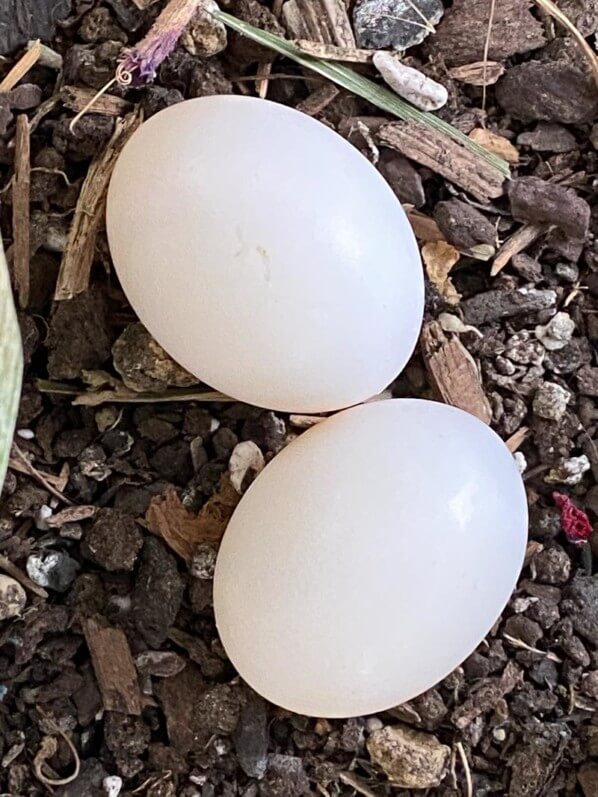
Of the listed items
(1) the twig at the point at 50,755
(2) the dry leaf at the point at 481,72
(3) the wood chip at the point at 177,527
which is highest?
(2) the dry leaf at the point at 481,72

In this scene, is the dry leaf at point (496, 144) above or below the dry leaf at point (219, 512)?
above

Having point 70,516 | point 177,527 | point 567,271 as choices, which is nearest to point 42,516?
point 70,516

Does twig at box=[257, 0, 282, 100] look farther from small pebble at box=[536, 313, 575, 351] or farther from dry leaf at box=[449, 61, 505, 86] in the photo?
small pebble at box=[536, 313, 575, 351]

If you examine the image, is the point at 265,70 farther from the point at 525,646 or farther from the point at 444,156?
the point at 525,646

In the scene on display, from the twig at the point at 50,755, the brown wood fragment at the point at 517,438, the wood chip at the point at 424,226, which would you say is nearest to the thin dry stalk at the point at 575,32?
the wood chip at the point at 424,226

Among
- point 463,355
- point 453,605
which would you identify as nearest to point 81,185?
point 463,355

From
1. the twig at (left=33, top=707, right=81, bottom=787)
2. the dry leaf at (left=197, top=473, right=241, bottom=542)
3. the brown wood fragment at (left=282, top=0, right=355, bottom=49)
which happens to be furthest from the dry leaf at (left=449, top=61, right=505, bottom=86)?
the twig at (left=33, top=707, right=81, bottom=787)

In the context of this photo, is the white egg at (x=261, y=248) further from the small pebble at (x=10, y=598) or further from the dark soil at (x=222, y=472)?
the small pebble at (x=10, y=598)
